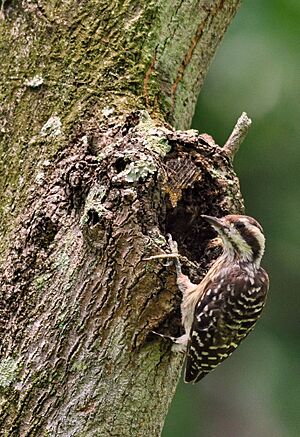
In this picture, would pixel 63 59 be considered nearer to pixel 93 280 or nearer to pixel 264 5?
pixel 93 280

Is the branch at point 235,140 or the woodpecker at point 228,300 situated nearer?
the branch at point 235,140

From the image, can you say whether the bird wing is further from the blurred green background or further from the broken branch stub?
the blurred green background

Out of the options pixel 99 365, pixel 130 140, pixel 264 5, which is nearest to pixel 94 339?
pixel 99 365

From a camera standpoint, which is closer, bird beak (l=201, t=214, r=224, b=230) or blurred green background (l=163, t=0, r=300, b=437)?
bird beak (l=201, t=214, r=224, b=230)

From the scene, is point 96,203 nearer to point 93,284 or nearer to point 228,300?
point 93,284

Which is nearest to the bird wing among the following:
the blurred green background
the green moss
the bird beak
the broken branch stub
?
the bird beak

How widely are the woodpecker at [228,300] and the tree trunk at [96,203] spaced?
18cm

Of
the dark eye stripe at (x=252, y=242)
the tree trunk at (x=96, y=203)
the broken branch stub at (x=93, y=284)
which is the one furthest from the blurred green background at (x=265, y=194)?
the broken branch stub at (x=93, y=284)

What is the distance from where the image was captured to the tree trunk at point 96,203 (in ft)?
13.3

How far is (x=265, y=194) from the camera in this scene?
7703 mm

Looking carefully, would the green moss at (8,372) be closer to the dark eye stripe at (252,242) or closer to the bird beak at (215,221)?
the bird beak at (215,221)

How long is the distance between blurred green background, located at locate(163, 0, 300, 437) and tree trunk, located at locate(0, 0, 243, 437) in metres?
2.29

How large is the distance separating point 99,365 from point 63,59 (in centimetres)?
136

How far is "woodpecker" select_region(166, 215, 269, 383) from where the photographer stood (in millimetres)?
4832
